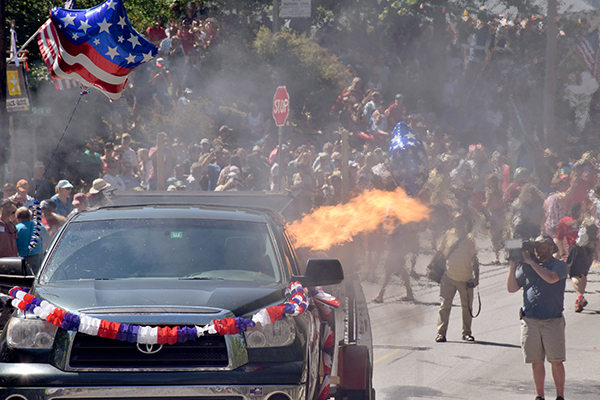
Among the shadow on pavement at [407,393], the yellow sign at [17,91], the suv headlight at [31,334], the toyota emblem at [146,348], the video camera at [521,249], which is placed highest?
the yellow sign at [17,91]

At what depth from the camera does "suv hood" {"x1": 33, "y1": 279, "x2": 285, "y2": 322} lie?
4684 millimetres

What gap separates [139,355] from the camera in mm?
4621

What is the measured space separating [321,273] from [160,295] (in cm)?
118

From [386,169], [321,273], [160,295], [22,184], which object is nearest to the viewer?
[160,295]

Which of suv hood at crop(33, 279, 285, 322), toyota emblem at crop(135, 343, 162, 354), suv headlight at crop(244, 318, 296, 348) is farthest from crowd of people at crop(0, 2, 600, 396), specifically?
suv headlight at crop(244, 318, 296, 348)

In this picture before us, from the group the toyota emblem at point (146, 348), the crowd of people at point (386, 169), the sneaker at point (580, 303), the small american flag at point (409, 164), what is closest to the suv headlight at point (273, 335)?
the toyota emblem at point (146, 348)

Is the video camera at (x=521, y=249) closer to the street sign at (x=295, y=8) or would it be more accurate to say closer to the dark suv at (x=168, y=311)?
the dark suv at (x=168, y=311)

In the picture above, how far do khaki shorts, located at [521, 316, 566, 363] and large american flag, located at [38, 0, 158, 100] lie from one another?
6121 mm

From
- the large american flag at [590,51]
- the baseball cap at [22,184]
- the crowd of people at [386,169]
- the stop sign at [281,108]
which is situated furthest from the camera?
the large american flag at [590,51]

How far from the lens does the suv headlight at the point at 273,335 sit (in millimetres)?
4703

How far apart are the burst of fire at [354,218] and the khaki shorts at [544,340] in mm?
2343

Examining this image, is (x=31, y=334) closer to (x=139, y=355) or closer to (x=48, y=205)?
(x=139, y=355)

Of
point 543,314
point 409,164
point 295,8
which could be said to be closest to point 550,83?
point 295,8

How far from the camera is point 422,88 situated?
988 inches
